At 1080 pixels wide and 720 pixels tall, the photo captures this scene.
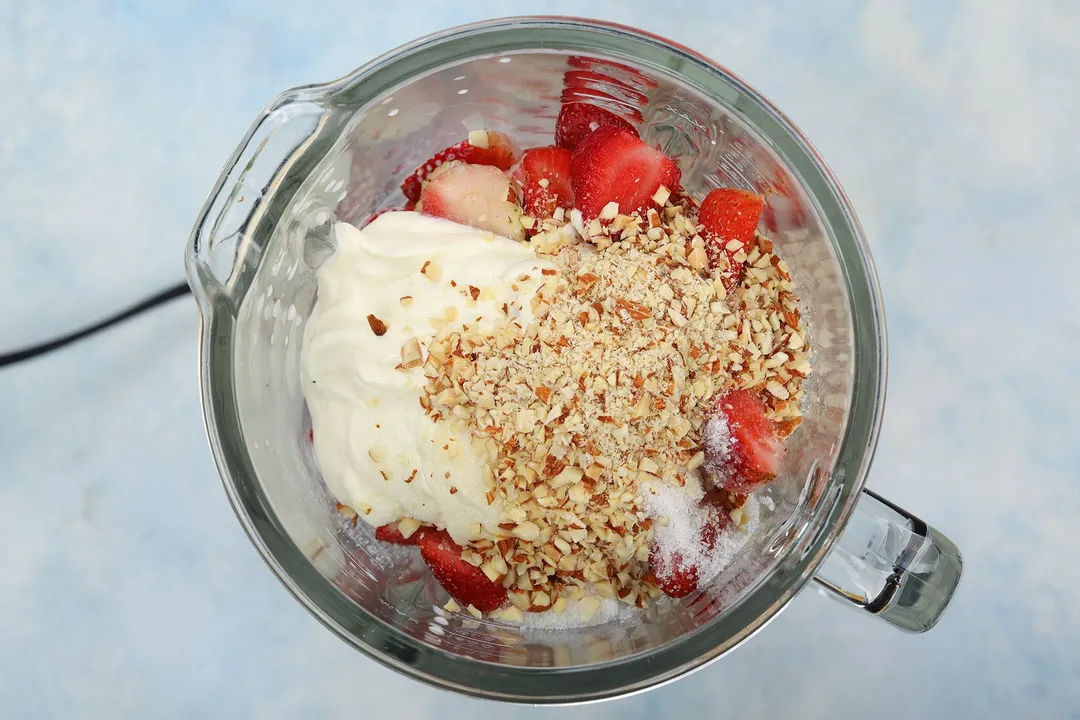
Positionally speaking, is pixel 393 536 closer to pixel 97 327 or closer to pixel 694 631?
pixel 694 631

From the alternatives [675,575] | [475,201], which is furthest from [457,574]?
[475,201]

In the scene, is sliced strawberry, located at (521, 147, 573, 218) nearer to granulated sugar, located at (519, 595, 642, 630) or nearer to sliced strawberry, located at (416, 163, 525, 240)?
sliced strawberry, located at (416, 163, 525, 240)

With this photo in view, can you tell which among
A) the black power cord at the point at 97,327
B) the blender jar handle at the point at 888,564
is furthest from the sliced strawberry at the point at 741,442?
the black power cord at the point at 97,327

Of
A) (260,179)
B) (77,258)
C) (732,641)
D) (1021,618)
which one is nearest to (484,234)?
(260,179)

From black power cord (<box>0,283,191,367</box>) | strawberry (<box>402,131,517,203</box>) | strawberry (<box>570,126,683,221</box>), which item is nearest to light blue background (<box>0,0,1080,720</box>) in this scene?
black power cord (<box>0,283,191,367</box>)

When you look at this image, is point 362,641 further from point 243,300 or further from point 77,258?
point 77,258

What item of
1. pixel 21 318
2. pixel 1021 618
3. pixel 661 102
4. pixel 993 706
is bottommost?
pixel 21 318
